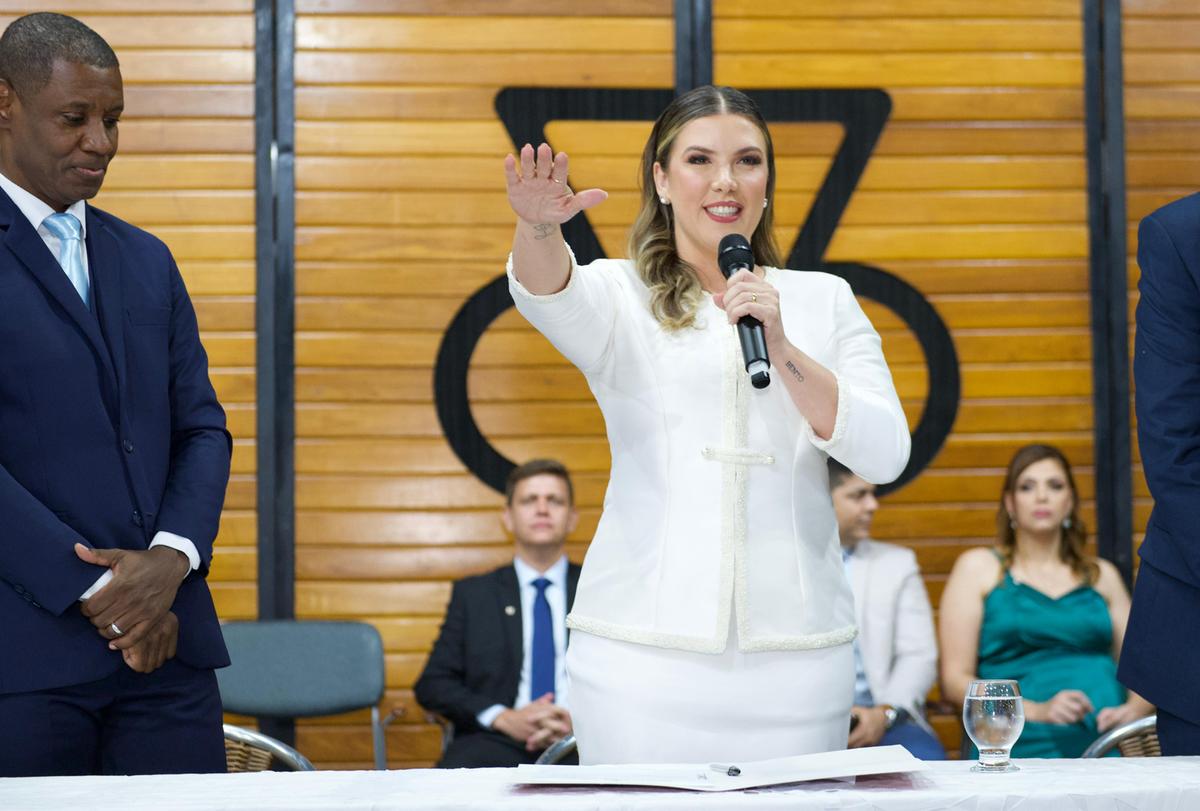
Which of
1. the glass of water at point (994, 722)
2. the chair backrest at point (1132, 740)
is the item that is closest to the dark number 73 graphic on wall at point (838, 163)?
the chair backrest at point (1132, 740)

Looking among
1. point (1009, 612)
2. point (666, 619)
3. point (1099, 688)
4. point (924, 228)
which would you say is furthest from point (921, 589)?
point (666, 619)

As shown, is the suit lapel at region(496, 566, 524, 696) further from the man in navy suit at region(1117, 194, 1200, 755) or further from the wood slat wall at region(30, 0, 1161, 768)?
the man in navy suit at region(1117, 194, 1200, 755)

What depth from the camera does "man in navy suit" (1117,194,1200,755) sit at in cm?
195

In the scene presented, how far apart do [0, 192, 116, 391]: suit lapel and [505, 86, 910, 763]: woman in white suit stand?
2.15 feet

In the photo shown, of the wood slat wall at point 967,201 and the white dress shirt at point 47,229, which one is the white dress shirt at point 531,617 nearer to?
the wood slat wall at point 967,201

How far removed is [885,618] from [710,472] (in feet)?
7.11

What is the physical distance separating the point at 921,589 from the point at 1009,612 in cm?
26

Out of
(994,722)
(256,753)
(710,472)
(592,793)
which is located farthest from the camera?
(256,753)

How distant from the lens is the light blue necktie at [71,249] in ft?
6.93

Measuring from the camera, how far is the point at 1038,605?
3.94 m

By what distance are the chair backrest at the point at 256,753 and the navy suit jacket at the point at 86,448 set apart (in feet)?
0.67

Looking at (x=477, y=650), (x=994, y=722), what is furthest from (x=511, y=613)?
(x=994, y=722)

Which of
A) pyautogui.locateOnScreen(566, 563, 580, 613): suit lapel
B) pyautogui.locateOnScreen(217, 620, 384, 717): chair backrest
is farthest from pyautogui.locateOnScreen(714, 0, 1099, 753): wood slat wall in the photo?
pyautogui.locateOnScreen(217, 620, 384, 717): chair backrest

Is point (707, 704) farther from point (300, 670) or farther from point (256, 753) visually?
point (300, 670)
